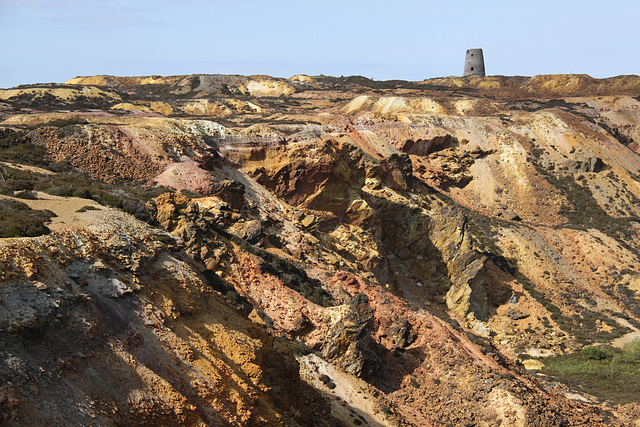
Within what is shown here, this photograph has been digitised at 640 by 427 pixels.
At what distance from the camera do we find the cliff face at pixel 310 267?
12141 millimetres

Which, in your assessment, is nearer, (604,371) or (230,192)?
(230,192)

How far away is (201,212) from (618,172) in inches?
2171

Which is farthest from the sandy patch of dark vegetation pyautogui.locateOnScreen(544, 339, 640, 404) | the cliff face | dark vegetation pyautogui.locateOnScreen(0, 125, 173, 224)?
dark vegetation pyautogui.locateOnScreen(544, 339, 640, 404)

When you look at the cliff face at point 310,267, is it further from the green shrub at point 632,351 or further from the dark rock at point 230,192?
the green shrub at point 632,351

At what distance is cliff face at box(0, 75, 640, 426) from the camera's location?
39.8 feet

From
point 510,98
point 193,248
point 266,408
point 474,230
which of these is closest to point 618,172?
point 474,230

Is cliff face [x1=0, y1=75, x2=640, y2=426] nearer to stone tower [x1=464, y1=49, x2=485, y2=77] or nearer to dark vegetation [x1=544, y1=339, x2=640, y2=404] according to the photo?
dark vegetation [x1=544, y1=339, x2=640, y2=404]

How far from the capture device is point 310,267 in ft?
93.4

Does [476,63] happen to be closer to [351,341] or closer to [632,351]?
[632,351]

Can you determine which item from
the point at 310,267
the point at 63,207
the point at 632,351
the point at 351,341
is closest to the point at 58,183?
the point at 63,207

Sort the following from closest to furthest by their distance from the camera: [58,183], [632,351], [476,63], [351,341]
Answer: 1. [351,341]
2. [58,183]
3. [632,351]
4. [476,63]

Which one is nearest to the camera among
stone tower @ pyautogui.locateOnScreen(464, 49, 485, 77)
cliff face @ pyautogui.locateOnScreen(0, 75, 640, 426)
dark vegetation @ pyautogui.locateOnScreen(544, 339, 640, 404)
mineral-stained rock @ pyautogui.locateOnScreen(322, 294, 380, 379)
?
cliff face @ pyautogui.locateOnScreen(0, 75, 640, 426)

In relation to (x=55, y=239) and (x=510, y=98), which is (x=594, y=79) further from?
(x=55, y=239)

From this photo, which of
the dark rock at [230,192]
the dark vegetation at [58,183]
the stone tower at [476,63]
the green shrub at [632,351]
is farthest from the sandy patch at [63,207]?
the stone tower at [476,63]
